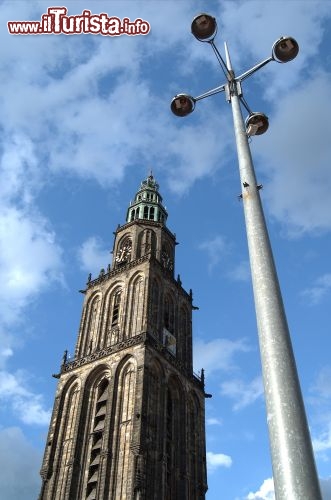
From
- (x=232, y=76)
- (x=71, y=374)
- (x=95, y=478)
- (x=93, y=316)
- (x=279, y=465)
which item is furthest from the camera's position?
(x=93, y=316)

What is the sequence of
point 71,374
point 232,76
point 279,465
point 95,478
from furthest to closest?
point 71,374 → point 95,478 → point 232,76 → point 279,465

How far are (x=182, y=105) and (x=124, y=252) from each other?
42.4m

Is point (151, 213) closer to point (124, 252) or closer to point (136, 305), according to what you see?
point (124, 252)

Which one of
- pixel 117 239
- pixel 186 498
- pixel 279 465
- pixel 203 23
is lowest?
pixel 279 465

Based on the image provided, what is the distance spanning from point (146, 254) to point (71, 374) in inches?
499

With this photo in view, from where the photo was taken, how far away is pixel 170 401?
40000mm

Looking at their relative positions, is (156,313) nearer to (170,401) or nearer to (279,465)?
(170,401)

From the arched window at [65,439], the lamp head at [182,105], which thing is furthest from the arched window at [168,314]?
the lamp head at [182,105]

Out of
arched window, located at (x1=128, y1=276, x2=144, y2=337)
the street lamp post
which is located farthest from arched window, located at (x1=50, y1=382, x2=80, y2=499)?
the street lamp post

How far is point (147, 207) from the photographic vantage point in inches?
2279

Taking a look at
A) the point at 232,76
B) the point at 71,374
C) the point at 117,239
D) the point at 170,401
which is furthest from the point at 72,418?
the point at 232,76

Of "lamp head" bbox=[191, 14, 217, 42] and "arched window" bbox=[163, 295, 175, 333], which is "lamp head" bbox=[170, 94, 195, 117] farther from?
"arched window" bbox=[163, 295, 175, 333]

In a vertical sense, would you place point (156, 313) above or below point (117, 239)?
below

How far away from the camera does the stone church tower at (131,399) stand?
33969mm
